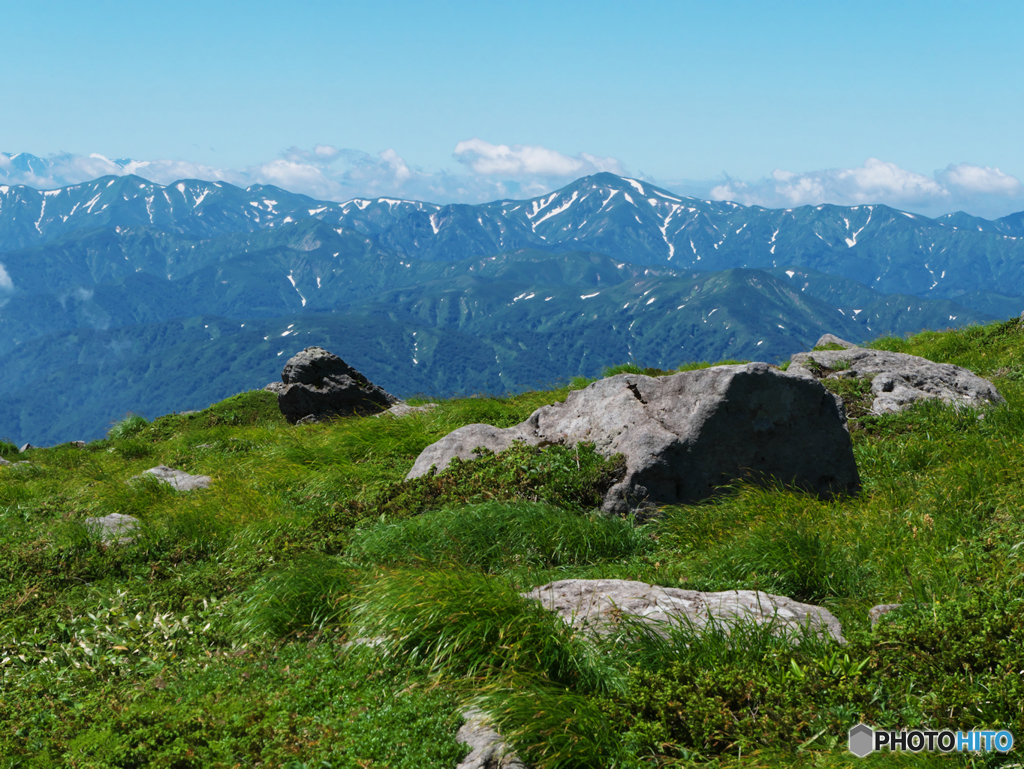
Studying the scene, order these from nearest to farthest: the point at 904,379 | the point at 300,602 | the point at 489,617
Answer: the point at 489,617 < the point at 300,602 < the point at 904,379

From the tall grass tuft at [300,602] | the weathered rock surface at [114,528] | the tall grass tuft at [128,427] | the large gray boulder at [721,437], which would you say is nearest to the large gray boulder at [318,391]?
the tall grass tuft at [128,427]

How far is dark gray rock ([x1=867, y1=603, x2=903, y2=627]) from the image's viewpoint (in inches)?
238

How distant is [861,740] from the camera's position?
4.53m

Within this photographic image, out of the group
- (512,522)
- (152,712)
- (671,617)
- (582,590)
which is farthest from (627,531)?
(152,712)

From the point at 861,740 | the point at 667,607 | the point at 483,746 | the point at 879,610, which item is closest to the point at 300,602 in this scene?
the point at 483,746

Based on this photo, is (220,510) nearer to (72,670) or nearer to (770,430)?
(72,670)

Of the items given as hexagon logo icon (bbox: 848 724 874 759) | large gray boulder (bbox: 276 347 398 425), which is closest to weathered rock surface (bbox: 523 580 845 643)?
hexagon logo icon (bbox: 848 724 874 759)

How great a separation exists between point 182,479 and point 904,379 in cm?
1560

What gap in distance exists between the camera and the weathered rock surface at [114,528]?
392 inches

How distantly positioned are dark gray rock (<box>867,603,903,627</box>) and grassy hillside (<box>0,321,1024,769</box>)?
9 centimetres

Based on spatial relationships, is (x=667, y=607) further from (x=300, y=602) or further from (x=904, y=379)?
(x=904, y=379)

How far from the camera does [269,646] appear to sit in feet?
22.3

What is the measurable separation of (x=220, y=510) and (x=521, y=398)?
38.7 ft

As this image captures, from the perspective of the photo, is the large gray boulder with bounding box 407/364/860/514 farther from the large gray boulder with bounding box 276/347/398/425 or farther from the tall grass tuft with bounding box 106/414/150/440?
the tall grass tuft with bounding box 106/414/150/440
